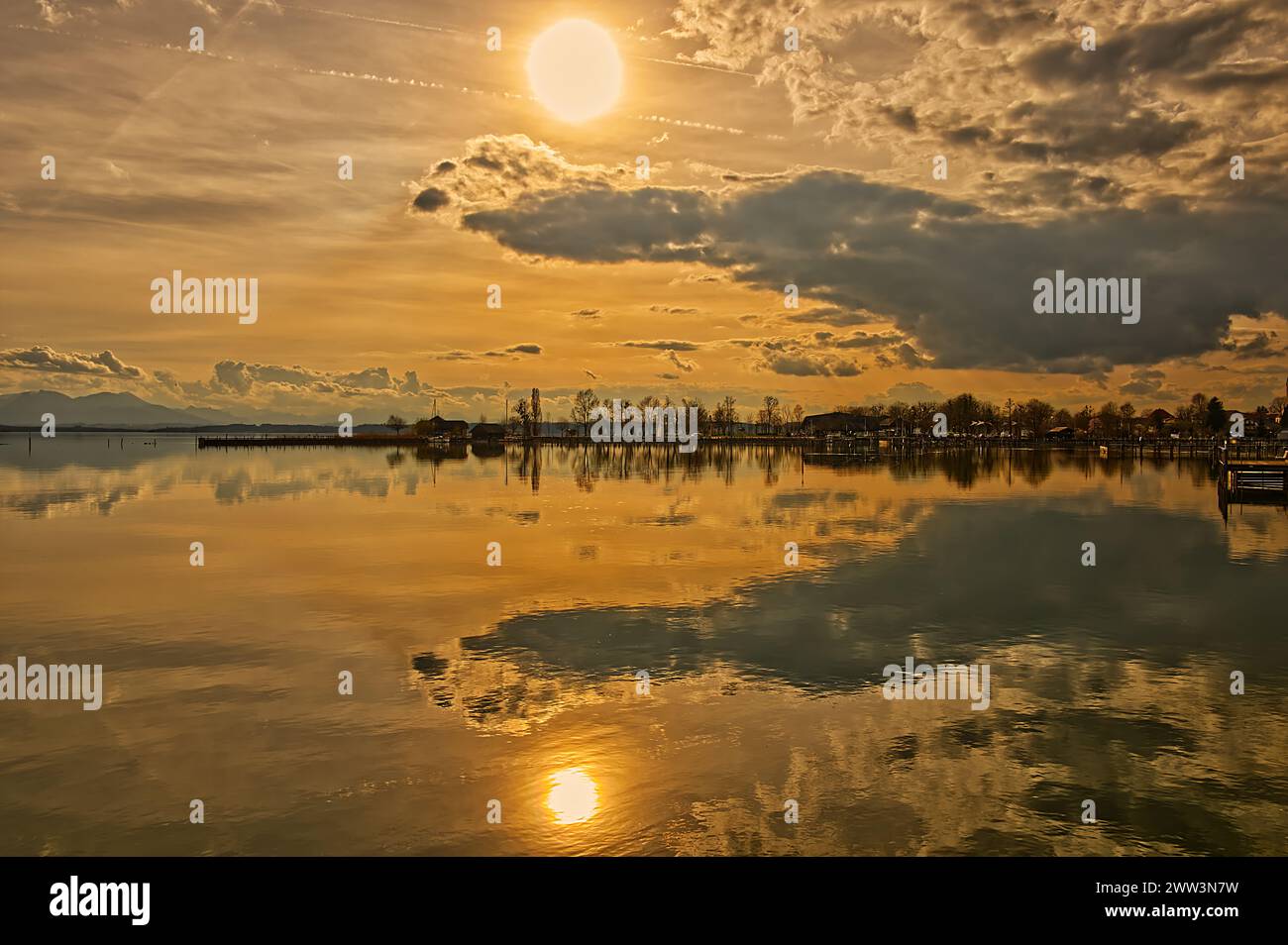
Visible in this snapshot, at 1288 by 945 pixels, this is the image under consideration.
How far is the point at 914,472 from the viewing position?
10562 cm

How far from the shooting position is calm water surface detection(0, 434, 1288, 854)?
13656 millimetres

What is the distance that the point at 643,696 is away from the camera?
19.5 m

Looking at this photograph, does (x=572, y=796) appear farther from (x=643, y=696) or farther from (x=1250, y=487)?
(x=1250, y=487)

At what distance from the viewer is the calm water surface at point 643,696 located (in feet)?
44.8
